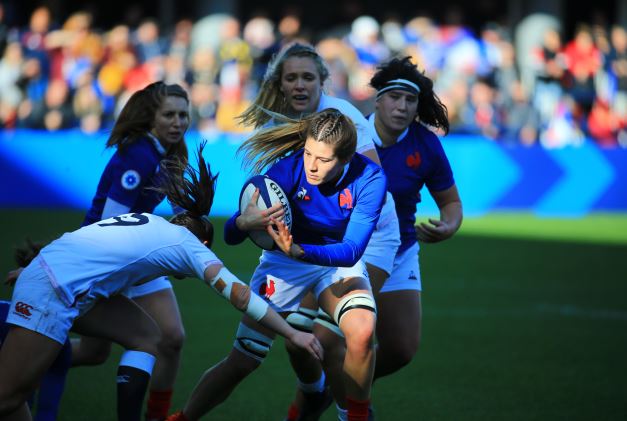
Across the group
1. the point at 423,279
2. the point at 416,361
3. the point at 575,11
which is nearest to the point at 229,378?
the point at 416,361

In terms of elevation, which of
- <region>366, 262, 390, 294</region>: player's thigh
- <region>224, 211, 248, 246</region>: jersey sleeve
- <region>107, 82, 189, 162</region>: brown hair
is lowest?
<region>366, 262, 390, 294</region>: player's thigh

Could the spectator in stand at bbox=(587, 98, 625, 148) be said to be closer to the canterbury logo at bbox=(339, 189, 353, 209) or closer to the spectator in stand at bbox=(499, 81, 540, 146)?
the spectator in stand at bbox=(499, 81, 540, 146)

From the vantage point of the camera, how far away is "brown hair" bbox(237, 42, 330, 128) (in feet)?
19.1

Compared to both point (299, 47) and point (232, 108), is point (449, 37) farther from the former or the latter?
point (299, 47)

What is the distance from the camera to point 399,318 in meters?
5.95

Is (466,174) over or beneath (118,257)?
beneath

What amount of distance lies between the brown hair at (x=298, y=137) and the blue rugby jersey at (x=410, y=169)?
2.89 feet

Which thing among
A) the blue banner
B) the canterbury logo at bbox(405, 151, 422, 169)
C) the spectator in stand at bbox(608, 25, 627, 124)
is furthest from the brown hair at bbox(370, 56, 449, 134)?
the spectator in stand at bbox(608, 25, 627, 124)

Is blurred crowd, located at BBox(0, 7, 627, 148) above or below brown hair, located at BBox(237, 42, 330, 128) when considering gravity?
below

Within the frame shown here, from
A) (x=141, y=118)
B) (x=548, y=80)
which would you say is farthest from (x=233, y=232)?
(x=548, y=80)

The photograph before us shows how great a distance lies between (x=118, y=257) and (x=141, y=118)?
5.03 feet

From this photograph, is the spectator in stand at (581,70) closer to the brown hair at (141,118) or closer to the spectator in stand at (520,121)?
the spectator in stand at (520,121)

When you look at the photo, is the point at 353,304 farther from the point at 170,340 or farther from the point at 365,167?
the point at 170,340

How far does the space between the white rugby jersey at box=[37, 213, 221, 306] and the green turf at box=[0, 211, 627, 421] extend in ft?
5.15
